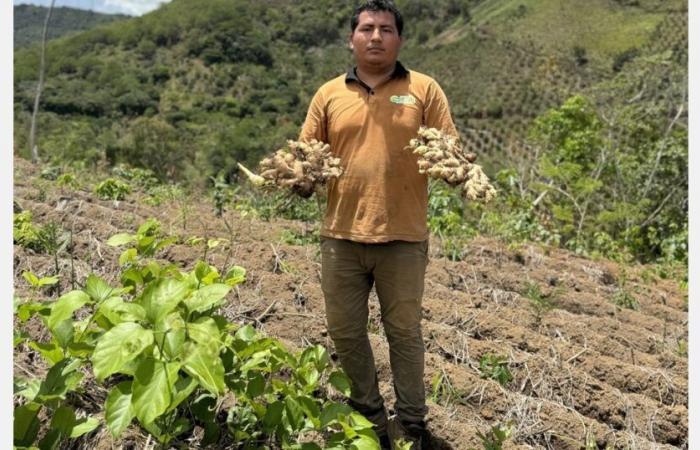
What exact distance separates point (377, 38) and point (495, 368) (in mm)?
2007

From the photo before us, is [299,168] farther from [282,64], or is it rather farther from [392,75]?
[282,64]

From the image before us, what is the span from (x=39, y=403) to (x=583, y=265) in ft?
18.5

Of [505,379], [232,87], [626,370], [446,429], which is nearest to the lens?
[446,429]

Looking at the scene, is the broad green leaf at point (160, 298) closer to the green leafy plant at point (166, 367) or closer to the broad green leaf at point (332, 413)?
the green leafy plant at point (166, 367)

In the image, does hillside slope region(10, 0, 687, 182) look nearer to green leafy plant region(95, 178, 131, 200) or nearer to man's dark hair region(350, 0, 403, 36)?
green leafy plant region(95, 178, 131, 200)

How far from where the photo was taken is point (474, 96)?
136 ft

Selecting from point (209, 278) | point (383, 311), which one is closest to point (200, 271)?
point (209, 278)

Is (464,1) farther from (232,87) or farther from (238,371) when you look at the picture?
(238,371)

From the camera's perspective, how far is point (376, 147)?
2.36 meters

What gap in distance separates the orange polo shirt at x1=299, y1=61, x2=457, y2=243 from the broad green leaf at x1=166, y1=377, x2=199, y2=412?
980 millimetres

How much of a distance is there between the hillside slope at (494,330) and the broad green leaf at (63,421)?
0.34 m

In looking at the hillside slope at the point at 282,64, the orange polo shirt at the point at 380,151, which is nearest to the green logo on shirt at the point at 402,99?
the orange polo shirt at the point at 380,151

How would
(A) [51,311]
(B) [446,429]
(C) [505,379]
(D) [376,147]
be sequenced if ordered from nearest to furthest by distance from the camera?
(A) [51,311], (D) [376,147], (B) [446,429], (C) [505,379]

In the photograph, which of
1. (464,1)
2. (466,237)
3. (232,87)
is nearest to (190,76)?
(232,87)
